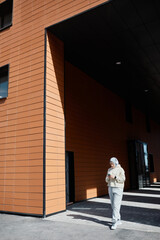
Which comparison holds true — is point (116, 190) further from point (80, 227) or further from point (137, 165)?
point (137, 165)

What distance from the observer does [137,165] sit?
14297mm

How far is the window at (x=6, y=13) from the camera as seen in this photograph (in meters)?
8.28

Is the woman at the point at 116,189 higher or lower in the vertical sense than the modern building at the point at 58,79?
lower

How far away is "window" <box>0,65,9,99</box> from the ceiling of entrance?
2357 mm

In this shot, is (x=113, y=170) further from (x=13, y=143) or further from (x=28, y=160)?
(x=13, y=143)

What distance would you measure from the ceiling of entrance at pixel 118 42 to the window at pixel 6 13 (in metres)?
2.52

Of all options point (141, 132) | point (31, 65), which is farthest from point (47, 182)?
point (141, 132)

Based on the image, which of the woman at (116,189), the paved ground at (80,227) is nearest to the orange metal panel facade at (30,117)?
the paved ground at (80,227)

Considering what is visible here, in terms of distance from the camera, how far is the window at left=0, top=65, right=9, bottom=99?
7746 mm

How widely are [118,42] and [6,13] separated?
15.2 ft

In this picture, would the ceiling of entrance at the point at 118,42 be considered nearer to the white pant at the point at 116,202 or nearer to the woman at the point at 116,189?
the woman at the point at 116,189

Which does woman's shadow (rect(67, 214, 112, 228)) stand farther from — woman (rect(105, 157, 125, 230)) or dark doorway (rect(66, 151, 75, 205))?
dark doorway (rect(66, 151, 75, 205))

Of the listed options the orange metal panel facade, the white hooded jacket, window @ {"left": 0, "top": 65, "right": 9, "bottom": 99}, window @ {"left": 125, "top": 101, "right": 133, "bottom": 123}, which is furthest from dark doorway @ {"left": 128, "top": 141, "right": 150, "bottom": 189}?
the white hooded jacket

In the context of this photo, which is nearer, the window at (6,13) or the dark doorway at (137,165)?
the window at (6,13)
